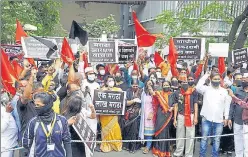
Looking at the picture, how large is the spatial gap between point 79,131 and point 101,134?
3437 mm

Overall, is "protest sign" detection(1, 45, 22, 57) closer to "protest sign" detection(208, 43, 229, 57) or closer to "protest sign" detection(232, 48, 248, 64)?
"protest sign" detection(208, 43, 229, 57)

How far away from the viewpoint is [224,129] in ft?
27.2

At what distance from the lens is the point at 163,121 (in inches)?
314

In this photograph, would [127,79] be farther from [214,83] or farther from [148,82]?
[214,83]

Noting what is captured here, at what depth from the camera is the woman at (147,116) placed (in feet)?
26.5

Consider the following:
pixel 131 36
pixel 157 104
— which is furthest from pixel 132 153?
pixel 131 36

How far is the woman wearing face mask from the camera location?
173 inches

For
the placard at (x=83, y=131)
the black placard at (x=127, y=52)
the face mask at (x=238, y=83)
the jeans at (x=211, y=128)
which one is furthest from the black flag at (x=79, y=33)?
the placard at (x=83, y=131)

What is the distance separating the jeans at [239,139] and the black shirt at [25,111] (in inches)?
145

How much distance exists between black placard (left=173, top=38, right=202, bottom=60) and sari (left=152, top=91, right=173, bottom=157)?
2.53m

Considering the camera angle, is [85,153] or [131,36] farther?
[131,36]

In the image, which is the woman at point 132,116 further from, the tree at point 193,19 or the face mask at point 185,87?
the tree at point 193,19

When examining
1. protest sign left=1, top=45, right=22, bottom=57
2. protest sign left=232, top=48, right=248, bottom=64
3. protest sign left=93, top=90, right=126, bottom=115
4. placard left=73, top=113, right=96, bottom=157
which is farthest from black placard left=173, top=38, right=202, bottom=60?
protest sign left=1, top=45, right=22, bottom=57

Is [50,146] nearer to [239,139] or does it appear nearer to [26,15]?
[239,139]
